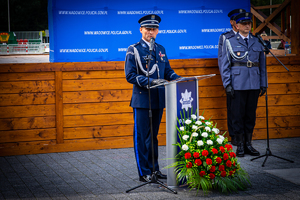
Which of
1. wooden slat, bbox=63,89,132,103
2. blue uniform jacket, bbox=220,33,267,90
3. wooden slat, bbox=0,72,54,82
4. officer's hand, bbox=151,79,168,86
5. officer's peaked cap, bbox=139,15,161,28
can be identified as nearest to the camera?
officer's hand, bbox=151,79,168,86

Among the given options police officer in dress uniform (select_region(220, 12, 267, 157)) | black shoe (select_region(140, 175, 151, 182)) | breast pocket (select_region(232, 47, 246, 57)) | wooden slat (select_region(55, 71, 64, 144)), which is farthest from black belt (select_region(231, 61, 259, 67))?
→ wooden slat (select_region(55, 71, 64, 144))

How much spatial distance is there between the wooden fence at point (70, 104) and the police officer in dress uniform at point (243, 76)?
33.7 inches

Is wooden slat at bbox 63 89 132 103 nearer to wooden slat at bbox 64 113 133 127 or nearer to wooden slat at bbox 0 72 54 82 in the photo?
wooden slat at bbox 64 113 133 127

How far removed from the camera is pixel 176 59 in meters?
6.41

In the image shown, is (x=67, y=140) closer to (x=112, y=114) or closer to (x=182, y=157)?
(x=112, y=114)

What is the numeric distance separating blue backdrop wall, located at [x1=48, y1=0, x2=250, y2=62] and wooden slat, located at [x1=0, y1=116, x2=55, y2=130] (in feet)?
3.18

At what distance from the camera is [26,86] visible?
5.92 meters

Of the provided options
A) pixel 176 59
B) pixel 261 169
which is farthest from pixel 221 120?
pixel 261 169

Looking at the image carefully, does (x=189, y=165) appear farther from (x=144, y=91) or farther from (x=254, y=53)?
(x=254, y=53)

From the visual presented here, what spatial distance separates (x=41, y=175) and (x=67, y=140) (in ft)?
4.54

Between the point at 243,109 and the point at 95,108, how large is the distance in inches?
92.1

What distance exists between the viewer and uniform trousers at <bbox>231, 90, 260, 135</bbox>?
5699mm

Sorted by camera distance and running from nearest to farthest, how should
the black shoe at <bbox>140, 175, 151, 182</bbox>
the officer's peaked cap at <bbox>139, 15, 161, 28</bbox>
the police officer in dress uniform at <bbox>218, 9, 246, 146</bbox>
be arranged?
the officer's peaked cap at <bbox>139, 15, 161, 28</bbox>
the black shoe at <bbox>140, 175, 151, 182</bbox>
the police officer in dress uniform at <bbox>218, 9, 246, 146</bbox>

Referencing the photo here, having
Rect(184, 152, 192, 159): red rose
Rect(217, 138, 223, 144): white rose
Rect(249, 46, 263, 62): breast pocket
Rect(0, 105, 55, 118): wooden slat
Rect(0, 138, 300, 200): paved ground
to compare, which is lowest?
Rect(0, 138, 300, 200): paved ground
